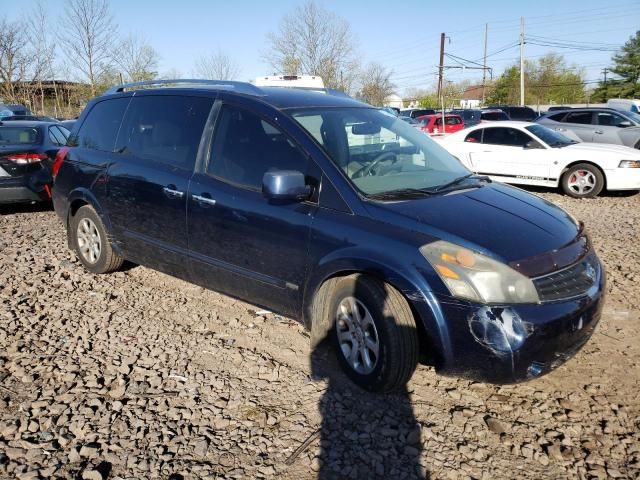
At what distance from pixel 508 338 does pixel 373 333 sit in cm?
77

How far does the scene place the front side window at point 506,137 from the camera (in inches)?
398

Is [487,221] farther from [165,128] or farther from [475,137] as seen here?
[475,137]

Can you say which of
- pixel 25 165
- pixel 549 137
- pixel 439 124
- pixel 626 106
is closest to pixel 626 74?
pixel 626 106

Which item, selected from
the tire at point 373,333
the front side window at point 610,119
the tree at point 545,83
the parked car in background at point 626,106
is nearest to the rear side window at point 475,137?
the front side window at point 610,119

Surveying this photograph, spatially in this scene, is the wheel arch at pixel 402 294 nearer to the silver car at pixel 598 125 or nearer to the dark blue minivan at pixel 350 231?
the dark blue minivan at pixel 350 231

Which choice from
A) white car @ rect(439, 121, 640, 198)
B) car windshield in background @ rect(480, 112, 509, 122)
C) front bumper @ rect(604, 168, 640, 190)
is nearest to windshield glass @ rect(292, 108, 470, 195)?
white car @ rect(439, 121, 640, 198)

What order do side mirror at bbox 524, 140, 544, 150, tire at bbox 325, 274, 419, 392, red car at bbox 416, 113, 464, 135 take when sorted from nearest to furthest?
tire at bbox 325, 274, 419, 392, side mirror at bbox 524, 140, 544, 150, red car at bbox 416, 113, 464, 135

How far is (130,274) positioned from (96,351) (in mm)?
1715

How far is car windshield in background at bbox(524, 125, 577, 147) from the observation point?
9.98m

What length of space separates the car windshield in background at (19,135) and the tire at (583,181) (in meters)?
9.07

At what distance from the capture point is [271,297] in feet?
11.9

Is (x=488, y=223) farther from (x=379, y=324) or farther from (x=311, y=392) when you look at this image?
(x=311, y=392)

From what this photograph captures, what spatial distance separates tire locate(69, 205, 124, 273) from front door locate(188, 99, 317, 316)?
1.42m

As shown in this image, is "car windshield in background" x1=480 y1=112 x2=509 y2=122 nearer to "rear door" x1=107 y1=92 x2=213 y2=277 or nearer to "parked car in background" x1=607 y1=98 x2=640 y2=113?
"parked car in background" x1=607 y1=98 x2=640 y2=113
